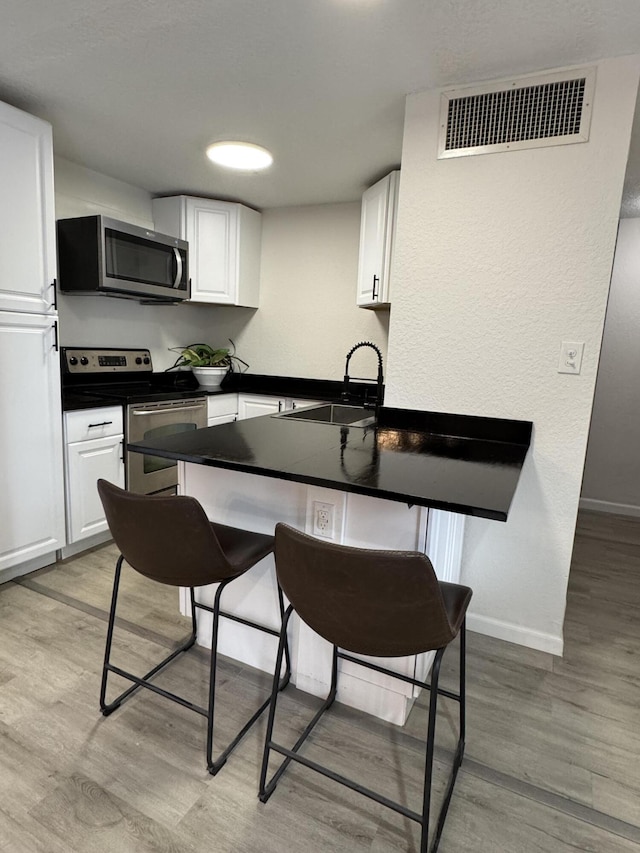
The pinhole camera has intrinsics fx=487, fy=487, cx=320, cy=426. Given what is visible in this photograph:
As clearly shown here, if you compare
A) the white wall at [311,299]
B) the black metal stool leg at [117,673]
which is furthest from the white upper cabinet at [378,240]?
Result: the black metal stool leg at [117,673]

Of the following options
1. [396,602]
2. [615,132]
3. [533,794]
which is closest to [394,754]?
[533,794]

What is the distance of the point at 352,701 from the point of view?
1.71m

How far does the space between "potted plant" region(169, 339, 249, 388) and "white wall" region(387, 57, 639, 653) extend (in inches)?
→ 81.4

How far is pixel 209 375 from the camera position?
13.0 ft

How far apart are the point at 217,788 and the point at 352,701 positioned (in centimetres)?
52

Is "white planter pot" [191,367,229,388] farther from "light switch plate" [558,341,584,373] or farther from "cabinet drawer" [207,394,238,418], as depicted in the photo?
"light switch plate" [558,341,584,373]

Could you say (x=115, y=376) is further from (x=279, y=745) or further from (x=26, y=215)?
(x=279, y=745)

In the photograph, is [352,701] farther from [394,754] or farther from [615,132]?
[615,132]

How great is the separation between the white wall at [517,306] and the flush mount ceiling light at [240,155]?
98 cm

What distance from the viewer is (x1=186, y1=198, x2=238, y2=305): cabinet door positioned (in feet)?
11.8

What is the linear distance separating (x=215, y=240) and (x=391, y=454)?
2.72 meters

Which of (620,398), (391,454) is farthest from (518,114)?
(620,398)

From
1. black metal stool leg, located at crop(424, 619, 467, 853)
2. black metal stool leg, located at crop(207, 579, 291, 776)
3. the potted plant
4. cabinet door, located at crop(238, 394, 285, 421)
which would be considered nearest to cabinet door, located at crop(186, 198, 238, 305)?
the potted plant

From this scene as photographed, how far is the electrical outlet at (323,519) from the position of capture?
161cm
